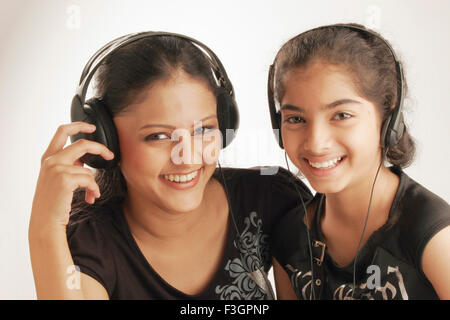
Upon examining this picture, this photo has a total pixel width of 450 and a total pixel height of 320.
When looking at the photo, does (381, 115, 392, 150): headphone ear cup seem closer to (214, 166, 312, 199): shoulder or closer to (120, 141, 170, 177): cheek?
(214, 166, 312, 199): shoulder

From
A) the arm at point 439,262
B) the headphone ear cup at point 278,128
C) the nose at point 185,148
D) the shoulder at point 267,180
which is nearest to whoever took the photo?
the arm at point 439,262

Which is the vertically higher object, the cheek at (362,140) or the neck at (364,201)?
the cheek at (362,140)

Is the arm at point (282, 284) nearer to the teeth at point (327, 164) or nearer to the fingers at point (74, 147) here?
the teeth at point (327, 164)

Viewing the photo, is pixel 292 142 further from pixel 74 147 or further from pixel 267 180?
pixel 74 147

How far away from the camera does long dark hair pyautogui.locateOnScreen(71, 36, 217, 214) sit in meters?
1.05

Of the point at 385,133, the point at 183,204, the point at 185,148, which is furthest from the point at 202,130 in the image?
the point at 385,133

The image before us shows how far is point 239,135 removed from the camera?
1378mm

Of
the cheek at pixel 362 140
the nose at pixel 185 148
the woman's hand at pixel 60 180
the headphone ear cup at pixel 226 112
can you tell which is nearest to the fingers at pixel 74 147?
the woman's hand at pixel 60 180

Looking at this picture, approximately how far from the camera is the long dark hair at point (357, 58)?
3.34 feet

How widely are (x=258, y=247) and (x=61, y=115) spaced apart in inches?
26.4

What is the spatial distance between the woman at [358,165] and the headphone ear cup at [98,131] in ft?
1.20

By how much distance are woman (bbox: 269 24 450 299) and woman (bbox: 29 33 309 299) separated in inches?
6.1

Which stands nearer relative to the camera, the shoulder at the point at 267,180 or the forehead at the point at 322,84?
the forehead at the point at 322,84

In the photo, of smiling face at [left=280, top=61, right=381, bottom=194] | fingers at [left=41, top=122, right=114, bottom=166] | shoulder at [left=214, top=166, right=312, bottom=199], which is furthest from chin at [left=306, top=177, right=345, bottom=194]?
fingers at [left=41, top=122, right=114, bottom=166]
